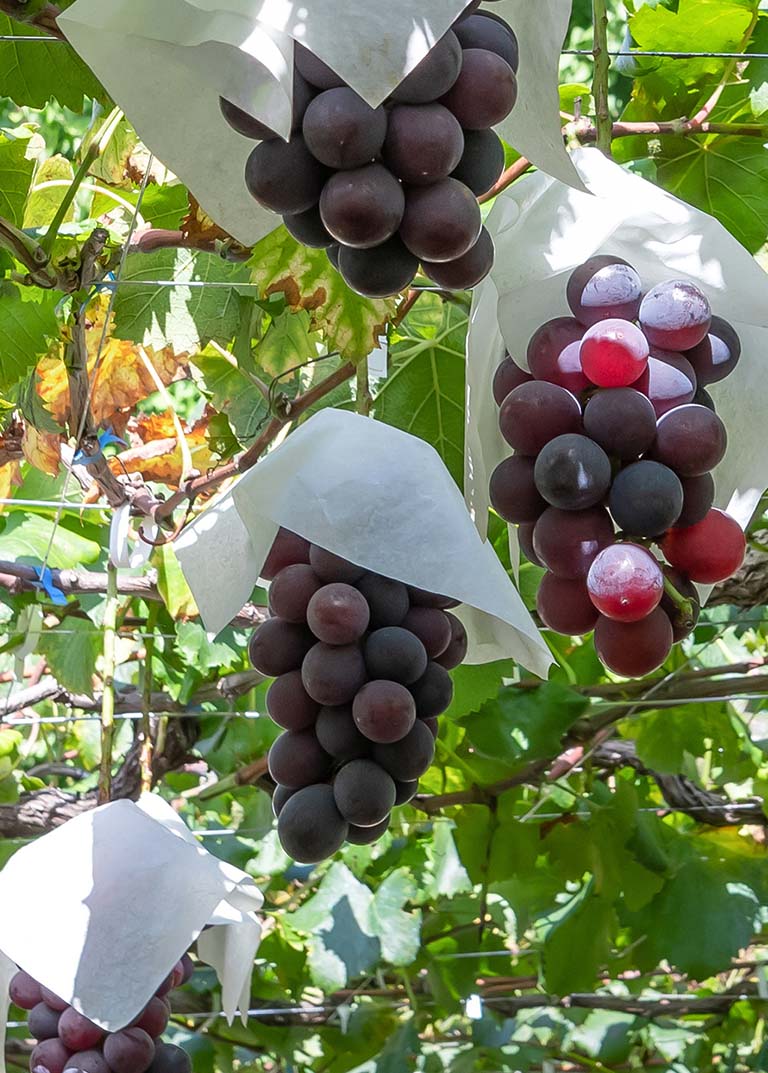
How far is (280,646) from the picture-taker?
60 centimetres

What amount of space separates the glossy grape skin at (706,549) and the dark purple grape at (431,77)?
0.63 feet

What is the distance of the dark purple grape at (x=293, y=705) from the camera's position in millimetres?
591

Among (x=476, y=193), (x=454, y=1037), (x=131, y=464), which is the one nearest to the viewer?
(x=476, y=193)

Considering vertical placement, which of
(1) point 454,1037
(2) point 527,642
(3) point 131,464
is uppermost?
(2) point 527,642

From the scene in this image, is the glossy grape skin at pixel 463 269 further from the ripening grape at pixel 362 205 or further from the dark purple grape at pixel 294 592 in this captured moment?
the dark purple grape at pixel 294 592

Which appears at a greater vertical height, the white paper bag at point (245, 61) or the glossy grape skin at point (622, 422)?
the white paper bag at point (245, 61)

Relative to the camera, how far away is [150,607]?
1.76 meters

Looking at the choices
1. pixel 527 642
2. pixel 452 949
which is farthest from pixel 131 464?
pixel 452 949

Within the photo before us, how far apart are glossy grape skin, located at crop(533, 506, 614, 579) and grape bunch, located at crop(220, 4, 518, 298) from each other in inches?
4.1

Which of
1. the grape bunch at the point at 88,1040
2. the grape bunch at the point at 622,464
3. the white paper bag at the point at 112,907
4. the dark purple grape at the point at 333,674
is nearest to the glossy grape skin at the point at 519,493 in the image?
the grape bunch at the point at 622,464

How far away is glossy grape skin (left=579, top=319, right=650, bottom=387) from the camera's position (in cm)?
51

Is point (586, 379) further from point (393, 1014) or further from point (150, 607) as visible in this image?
point (393, 1014)

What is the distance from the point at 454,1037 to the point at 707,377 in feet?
8.74

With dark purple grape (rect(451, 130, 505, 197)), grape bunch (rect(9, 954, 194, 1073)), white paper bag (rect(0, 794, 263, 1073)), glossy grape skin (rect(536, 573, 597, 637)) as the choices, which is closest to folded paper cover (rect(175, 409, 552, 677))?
glossy grape skin (rect(536, 573, 597, 637))
